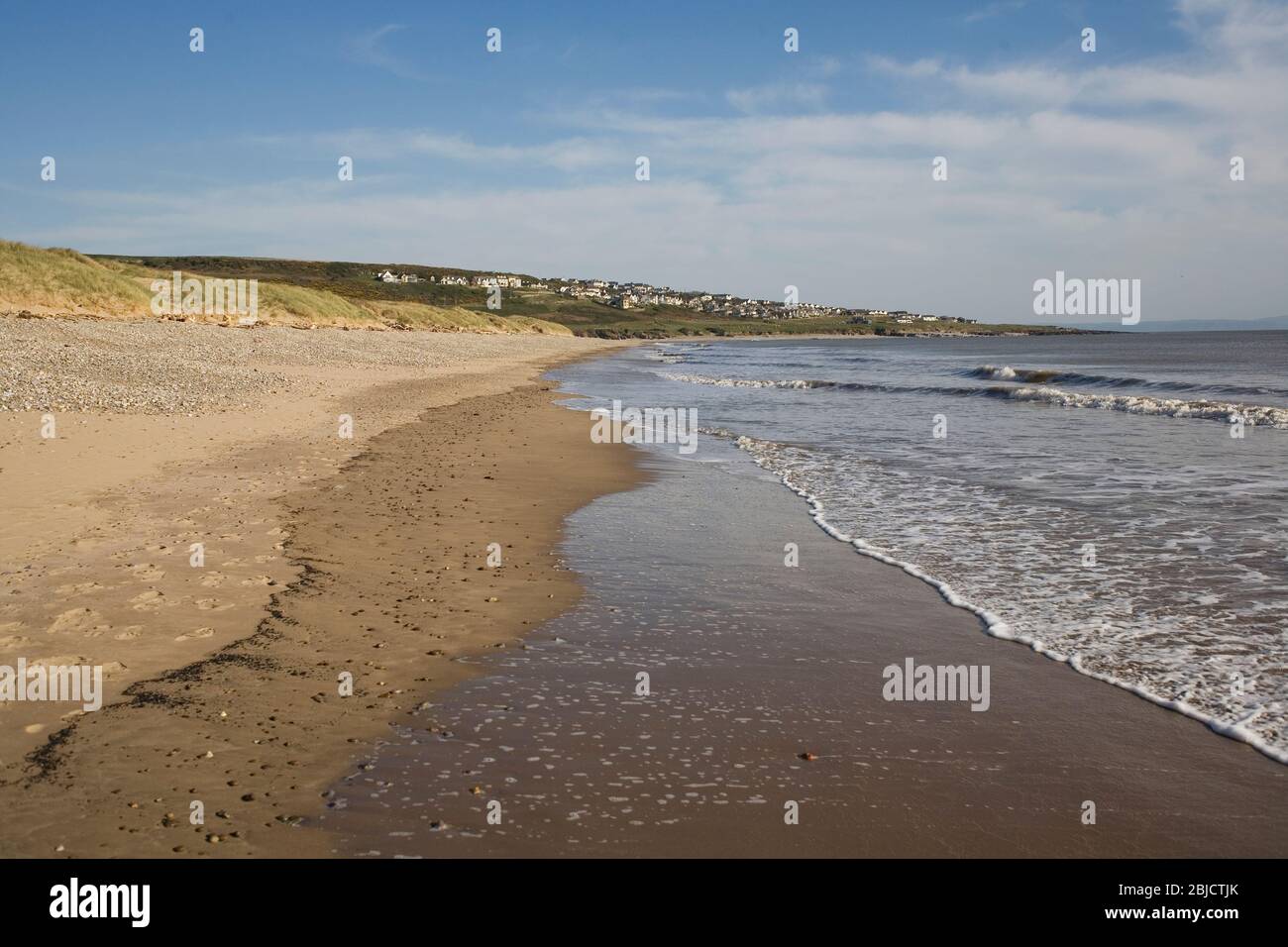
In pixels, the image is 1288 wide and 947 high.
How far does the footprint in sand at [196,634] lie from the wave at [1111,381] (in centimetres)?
3637

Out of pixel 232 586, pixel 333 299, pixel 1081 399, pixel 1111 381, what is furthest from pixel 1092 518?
pixel 333 299

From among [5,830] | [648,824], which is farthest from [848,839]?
[5,830]

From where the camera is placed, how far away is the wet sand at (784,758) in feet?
13.1

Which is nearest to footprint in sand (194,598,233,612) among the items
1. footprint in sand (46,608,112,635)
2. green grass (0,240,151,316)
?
footprint in sand (46,608,112,635)

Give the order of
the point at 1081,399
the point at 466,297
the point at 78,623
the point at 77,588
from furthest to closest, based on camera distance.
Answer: the point at 466,297
the point at 1081,399
the point at 77,588
the point at 78,623

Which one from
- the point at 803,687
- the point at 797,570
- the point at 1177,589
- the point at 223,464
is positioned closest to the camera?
the point at 803,687

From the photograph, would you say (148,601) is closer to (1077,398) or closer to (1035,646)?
(1035,646)

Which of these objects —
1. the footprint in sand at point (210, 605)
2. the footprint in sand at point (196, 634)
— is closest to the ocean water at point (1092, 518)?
the footprint in sand at point (196, 634)

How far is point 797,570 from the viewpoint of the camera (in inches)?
344

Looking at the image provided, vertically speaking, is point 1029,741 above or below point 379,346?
below

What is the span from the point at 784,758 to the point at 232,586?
490 centimetres

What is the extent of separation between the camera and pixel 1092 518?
11062mm

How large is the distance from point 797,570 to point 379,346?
40745 mm
